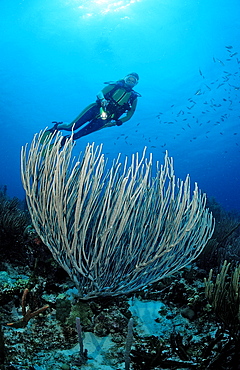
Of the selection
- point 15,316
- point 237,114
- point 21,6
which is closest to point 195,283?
point 15,316

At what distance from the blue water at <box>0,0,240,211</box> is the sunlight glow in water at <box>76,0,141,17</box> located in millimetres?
94

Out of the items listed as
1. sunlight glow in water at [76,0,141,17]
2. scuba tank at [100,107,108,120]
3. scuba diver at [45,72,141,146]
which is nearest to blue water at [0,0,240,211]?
sunlight glow in water at [76,0,141,17]

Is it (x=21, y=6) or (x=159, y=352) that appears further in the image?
(x=21, y=6)

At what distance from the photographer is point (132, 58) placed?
90.5 feet

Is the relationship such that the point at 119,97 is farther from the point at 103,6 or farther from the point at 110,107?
the point at 103,6

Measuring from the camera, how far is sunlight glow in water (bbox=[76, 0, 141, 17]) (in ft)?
66.6

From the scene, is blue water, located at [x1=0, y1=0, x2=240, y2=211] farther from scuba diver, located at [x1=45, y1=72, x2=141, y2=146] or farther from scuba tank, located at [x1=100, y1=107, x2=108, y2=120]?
scuba tank, located at [x1=100, y1=107, x2=108, y2=120]

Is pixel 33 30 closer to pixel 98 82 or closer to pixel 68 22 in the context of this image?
pixel 68 22

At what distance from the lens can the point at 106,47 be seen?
26.5 meters

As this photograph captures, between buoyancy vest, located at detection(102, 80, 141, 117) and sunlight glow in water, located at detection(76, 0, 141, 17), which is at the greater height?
sunlight glow in water, located at detection(76, 0, 141, 17)

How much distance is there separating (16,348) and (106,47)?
30.1 metres

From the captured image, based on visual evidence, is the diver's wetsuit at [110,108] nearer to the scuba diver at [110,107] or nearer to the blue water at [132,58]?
the scuba diver at [110,107]

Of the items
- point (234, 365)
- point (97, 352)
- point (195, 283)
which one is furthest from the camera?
point (195, 283)

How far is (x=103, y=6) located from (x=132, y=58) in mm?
7341
